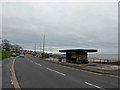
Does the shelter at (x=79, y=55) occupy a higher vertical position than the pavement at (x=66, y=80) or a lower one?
higher

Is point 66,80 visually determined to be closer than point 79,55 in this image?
Yes

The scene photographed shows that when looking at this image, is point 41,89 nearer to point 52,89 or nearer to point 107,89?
point 52,89

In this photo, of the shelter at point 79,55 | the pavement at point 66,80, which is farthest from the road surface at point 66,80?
the shelter at point 79,55

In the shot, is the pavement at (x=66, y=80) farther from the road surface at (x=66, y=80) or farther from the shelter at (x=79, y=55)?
the shelter at (x=79, y=55)

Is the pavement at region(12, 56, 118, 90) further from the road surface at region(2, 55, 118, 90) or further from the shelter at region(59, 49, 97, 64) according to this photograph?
the shelter at region(59, 49, 97, 64)

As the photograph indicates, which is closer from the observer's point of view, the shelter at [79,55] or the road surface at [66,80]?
the road surface at [66,80]

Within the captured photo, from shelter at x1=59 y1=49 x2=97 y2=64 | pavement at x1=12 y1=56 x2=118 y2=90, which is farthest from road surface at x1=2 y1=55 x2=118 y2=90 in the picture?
shelter at x1=59 y1=49 x2=97 y2=64

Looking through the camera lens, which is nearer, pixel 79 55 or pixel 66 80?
pixel 66 80

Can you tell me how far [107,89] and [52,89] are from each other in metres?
2.74

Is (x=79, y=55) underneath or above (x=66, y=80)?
above

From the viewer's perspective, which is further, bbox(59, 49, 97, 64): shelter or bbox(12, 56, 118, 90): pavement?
bbox(59, 49, 97, 64): shelter

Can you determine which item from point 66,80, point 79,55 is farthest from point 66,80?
point 79,55

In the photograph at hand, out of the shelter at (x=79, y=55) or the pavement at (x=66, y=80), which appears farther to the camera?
the shelter at (x=79, y=55)

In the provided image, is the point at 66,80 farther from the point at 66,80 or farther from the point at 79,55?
the point at 79,55
